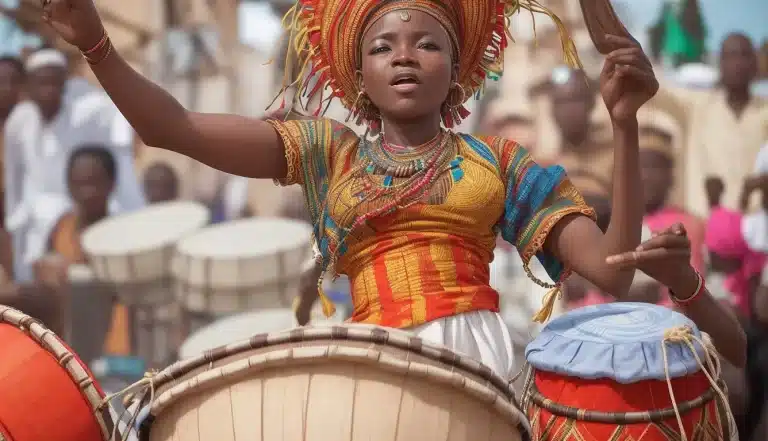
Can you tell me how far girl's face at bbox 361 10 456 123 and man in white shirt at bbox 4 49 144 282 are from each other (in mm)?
4818

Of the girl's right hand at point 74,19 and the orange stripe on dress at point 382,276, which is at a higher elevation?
the girl's right hand at point 74,19

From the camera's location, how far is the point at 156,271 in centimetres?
669

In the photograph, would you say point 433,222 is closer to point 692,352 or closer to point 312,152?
point 312,152

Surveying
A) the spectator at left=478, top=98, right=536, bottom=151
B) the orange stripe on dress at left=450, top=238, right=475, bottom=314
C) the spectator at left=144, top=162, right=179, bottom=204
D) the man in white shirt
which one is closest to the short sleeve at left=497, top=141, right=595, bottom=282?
the orange stripe on dress at left=450, top=238, right=475, bottom=314

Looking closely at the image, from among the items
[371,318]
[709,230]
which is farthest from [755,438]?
[371,318]

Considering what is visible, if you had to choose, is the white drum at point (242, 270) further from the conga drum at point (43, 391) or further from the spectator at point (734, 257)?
the conga drum at point (43, 391)

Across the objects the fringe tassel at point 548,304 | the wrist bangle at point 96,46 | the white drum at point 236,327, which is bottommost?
the white drum at point 236,327

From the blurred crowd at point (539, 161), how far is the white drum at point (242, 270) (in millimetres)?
457

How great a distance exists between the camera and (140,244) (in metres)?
6.66

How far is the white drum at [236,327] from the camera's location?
19.2 feet

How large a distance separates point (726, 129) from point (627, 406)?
4.25 metres

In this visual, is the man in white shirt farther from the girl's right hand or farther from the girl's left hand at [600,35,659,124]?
the girl's left hand at [600,35,659,124]

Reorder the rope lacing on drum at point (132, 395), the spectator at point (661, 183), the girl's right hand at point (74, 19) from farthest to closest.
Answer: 1. the spectator at point (661, 183)
2. the girl's right hand at point (74, 19)
3. the rope lacing on drum at point (132, 395)

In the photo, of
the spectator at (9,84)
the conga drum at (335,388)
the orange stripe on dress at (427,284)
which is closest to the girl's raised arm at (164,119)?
the orange stripe on dress at (427,284)
